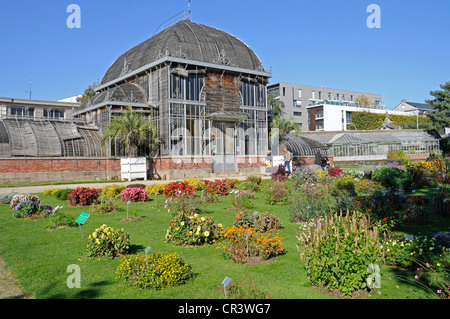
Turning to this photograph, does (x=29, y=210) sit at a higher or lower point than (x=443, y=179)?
lower

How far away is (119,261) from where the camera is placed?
7.84m

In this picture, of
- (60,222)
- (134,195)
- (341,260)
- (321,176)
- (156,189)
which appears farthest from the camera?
(321,176)

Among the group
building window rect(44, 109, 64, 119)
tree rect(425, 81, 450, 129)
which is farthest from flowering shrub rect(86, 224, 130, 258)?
tree rect(425, 81, 450, 129)

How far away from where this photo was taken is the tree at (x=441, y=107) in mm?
54875

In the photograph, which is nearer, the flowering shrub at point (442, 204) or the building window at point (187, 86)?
the flowering shrub at point (442, 204)

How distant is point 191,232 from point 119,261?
6.33 ft

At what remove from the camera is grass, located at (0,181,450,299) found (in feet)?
19.6

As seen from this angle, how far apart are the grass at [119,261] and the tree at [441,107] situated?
5181 cm

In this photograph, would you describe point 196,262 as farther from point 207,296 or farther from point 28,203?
point 28,203

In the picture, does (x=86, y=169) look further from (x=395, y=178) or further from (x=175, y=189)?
(x=395, y=178)

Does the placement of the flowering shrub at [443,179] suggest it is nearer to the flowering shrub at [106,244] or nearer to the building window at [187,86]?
the flowering shrub at [106,244]

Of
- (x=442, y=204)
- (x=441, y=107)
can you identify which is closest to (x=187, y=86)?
(x=442, y=204)

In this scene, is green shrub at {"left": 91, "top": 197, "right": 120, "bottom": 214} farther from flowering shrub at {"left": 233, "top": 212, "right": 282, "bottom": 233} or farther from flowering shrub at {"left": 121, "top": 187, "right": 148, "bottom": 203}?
flowering shrub at {"left": 233, "top": 212, "right": 282, "bottom": 233}

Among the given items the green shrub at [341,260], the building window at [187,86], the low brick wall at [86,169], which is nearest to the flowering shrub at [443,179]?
the green shrub at [341,260]
